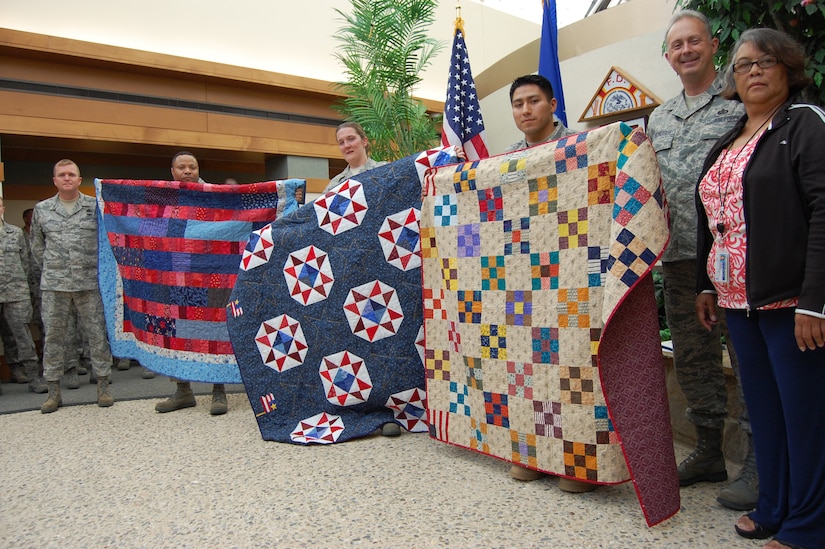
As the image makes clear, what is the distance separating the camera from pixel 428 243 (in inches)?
96.0

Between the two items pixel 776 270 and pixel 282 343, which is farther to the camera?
pixel 282 343

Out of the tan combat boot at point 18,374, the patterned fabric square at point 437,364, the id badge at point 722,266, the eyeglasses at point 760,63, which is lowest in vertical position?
the tan combat boot at point 18,374

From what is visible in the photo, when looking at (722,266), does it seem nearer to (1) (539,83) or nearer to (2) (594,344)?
(2) (594,344)

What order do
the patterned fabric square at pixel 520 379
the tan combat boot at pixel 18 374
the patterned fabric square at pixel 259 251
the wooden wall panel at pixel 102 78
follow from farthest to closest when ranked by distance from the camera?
the wooden wall panel at pixel 102 78 → the tan combat boot at pixel 18 374 → the patterned fabric square at pixel 259 251 → the patterned fabric square at pixel 520 379

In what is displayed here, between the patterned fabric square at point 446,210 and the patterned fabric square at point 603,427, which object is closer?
the patterned fabric square at point 603,427

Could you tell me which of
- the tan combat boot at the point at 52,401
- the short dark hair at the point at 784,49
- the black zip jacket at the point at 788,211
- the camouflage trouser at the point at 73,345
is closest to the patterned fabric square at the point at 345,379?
the black zip jacket at the point at 788,211

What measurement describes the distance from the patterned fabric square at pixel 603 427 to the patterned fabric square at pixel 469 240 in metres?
0.71

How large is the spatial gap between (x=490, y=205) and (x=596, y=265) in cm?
49

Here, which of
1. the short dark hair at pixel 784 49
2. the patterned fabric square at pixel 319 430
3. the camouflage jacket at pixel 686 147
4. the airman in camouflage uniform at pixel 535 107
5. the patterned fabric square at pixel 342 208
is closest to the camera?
the short dark hair at pixel 784 49

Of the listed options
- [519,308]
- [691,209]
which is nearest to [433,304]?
[519,308]

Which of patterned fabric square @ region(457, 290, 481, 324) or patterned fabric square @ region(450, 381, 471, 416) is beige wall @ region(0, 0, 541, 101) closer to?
patterned fabric square @ region(457, 290, 481, 324)

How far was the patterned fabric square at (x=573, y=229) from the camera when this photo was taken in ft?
6.15

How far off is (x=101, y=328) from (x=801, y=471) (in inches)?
146

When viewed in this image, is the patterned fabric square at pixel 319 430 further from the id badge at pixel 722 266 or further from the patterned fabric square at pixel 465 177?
the id badge at pixel 722 266
